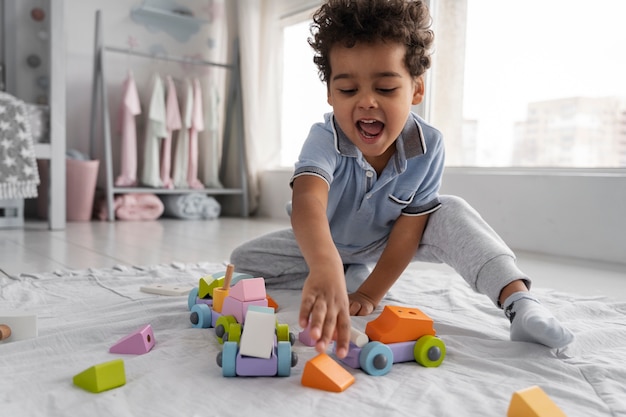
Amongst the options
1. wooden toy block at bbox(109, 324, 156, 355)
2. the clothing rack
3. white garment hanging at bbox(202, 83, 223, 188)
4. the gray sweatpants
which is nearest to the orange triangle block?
wooden toy block at bbox(109, 324, 156, 355)

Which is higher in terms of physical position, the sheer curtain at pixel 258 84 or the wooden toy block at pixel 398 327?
the sheer curtain at pixel 258 84

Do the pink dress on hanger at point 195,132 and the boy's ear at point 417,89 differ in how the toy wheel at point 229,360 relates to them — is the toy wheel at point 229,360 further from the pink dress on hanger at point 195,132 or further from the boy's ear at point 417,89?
the pink dress on hanger at point 195,132

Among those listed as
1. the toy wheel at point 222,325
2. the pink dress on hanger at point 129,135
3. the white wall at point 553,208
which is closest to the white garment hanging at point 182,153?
the pink dress on hanger at point 129,135

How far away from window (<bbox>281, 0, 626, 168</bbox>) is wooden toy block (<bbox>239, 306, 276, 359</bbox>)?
5.54 ft

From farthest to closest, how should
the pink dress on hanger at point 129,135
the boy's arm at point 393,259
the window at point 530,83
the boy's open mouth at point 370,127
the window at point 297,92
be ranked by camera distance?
the window at point 297,92 → the pink dress on hanger at point 129,135 → the window at point 530,83 → the boy's arm at point 393,259 → the boy's open mouth at point 370,127

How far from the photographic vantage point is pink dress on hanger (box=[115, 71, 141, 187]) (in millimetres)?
3029

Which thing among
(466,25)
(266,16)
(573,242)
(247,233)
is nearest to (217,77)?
(266,16)

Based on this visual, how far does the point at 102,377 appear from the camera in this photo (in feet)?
1.88

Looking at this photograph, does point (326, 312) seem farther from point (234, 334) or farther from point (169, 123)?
point (169, 123)

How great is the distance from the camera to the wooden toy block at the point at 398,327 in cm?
70

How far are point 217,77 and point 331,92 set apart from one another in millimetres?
2790

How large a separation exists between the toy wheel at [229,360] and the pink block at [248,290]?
0.52 feet

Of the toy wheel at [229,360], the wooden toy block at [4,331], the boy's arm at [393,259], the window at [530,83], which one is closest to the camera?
the toy wheel at [229,360]

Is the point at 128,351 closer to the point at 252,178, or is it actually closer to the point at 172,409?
the point at 172,409
